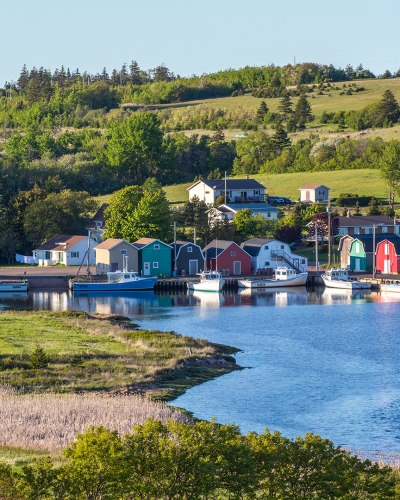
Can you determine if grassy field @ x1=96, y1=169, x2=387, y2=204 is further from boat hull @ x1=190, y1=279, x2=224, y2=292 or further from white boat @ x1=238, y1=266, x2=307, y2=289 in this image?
boat hull @ x1=190, y1=279, x2=224, y2=292

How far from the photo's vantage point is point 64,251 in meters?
92.3

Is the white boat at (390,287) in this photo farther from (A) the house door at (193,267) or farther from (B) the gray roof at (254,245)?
(A) the house door at (193,267)

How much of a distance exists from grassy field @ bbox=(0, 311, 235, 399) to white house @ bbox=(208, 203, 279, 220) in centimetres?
5411

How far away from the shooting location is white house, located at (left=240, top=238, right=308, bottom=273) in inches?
3467

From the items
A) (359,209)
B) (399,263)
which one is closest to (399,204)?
(359,209)

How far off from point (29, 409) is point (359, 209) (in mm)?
84601

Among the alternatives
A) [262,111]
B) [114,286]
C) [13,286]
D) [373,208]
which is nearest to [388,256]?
[373,208]

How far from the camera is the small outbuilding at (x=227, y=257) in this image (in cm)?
8788

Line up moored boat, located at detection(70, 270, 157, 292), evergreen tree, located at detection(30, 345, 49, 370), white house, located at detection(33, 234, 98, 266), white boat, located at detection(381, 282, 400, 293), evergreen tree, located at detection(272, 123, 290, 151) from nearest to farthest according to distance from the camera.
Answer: evergreen tree, located at detection(30, 345, 49, 370)
white boat, located at detection(381, 282, 400, 293)
moored boat, located at detection(70, 270, 157, 292)
white house, located at detection(33, 234, 98, 266)
evergreen tree, located at detection(272, 123, 290, 151)

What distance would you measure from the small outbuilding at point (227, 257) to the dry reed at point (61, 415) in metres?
55.2

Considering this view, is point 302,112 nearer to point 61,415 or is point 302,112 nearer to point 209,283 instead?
point 209,283

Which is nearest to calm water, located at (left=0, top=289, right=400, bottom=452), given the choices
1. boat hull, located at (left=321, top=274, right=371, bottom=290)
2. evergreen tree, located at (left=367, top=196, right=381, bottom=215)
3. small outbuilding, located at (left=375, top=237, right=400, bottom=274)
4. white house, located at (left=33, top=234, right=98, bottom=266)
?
boat hull, located at (left=321, top=274, right=371, bottom=290)

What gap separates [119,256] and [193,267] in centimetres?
696

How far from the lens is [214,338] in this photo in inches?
2088
